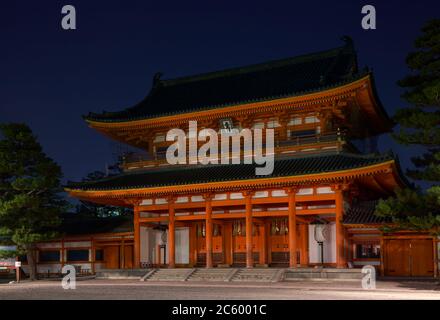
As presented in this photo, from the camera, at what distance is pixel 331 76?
35.8m

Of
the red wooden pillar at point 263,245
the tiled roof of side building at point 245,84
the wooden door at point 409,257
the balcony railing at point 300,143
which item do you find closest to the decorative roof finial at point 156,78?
the tiled roof of side building at point 245,84

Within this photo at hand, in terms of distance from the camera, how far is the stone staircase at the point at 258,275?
3201 centimetres

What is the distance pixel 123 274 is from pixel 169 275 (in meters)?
3.76

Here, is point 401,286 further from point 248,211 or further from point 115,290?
point 115,290

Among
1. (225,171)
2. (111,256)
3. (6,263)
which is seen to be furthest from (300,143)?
(6,263)

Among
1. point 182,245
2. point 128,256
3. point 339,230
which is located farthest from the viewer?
point 128,256

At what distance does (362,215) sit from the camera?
33.0 meters

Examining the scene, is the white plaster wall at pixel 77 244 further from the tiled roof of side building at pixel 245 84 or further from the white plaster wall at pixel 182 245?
the tiled roof of side building at pixel 245 84

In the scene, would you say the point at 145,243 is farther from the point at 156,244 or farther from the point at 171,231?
the point at 171,231

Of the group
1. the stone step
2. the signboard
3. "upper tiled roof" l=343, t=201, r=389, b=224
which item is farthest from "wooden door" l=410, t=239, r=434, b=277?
the signboard

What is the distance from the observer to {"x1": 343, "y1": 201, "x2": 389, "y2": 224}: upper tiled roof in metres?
32.2

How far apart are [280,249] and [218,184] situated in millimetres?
6303
